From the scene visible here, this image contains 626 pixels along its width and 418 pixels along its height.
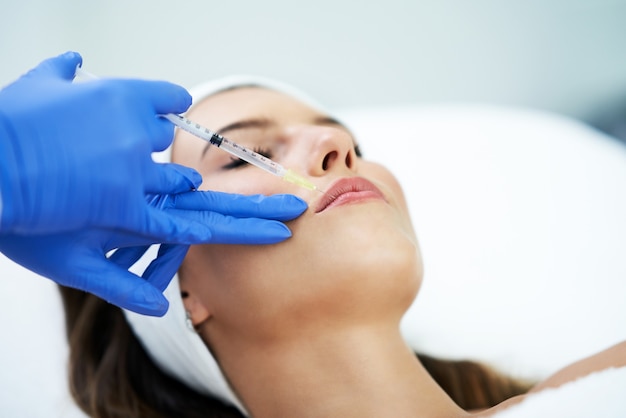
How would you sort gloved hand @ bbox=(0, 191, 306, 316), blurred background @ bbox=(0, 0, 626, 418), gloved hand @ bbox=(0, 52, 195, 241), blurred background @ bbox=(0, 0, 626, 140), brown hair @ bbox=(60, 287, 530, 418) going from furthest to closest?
blurred background @ bbox=(0, 0, 626, 140) → blurred background @ bbox=(0, 0, 626, 418) → brown hair @ bbox=(60, 287, 530, 418) → gloved hand @ bbox=(0, 191, 306, 316) → gloved hand @ bbox=(0, 52, 195, 241)

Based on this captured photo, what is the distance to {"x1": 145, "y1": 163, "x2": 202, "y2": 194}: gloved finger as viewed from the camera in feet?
2.72

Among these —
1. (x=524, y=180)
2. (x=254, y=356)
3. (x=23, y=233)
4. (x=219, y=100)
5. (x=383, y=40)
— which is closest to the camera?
(x=23, y=233)

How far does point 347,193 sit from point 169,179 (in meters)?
0.29

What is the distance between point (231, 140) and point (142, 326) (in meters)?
0.47

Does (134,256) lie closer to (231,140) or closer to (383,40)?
(231,140)

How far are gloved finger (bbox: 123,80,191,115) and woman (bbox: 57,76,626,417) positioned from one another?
14 centimetres

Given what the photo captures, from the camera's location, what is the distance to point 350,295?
89 centimetres

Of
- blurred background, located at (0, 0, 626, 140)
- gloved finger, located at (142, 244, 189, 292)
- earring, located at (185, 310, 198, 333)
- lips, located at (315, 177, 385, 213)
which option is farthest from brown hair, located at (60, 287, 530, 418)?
blurred background, located at (0, 0, 626, 140)

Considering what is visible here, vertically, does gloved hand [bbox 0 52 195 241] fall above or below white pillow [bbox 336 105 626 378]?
above

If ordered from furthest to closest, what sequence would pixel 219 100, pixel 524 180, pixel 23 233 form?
pixel 524 180, pixel 219 100, pixel 23 233

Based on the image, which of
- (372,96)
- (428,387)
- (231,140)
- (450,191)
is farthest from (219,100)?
(372,96)

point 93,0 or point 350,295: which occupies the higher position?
point 93,0

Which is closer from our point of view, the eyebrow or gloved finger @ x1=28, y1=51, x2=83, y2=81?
gloved finger @ x1=28, y1=51, x2=83, y2=81

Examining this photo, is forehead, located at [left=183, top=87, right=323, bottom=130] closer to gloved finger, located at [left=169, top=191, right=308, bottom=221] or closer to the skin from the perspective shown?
the skin
